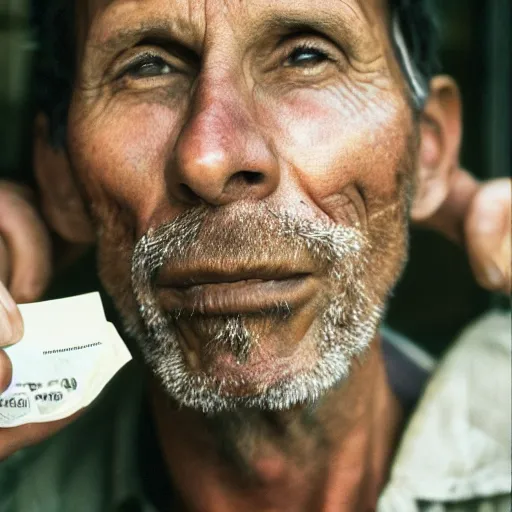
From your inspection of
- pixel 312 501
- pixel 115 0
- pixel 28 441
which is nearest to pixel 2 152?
pixel 115 0

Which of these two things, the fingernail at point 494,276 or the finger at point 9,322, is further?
the fingernail at point 494,276

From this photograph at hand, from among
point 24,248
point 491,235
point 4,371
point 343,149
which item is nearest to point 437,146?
point 491,235

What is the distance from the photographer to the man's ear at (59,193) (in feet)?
5.24

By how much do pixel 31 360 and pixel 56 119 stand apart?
0.70 metres

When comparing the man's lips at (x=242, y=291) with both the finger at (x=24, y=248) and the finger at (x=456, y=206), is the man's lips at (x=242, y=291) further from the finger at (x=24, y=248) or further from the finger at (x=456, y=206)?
the finger at (x=456, y=206)

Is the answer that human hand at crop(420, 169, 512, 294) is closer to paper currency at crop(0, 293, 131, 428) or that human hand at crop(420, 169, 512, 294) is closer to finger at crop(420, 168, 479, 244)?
finger at crop(420, 168, 479, 244)

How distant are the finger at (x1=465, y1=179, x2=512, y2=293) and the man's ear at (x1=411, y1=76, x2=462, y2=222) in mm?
86

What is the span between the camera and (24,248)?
1.49 metres

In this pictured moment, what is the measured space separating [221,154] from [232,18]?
259mm

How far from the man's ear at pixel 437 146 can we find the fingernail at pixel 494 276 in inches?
6.9

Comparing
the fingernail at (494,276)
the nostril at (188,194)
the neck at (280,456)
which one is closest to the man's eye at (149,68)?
the nostril at (188,194)

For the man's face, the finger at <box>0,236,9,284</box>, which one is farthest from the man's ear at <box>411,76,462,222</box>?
the finger at <box>0,236,9,284</box>

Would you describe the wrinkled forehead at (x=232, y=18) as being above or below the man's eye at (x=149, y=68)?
above

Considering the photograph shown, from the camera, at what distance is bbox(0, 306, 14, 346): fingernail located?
1111 mm
